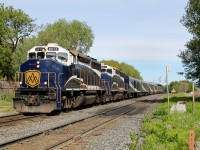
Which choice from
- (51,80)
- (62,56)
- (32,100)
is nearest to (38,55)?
(62,56)

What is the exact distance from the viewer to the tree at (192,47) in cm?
4022

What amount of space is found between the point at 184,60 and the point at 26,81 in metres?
25.6

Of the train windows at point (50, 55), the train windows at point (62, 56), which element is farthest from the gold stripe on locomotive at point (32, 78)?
the train windows at point (62, 56)

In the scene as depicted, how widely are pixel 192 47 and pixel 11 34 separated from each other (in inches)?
1183

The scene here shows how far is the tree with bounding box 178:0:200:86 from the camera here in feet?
132

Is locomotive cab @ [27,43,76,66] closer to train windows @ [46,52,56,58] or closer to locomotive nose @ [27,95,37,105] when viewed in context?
train windows @ [46,52,56,58]

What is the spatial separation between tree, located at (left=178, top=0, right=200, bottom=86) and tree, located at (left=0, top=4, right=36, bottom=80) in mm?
26770

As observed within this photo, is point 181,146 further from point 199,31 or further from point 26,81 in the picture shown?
point 199,31

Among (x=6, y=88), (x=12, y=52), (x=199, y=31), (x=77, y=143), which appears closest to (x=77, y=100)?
(x=77, y=143)

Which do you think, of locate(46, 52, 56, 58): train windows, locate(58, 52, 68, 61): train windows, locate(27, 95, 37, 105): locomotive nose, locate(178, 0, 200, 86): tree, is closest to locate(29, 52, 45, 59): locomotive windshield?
locate(46, 52, 56, 58): train windows

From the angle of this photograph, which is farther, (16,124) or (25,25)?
(25,25)

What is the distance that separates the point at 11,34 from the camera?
57938mm

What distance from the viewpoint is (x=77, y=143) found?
11.1 meters

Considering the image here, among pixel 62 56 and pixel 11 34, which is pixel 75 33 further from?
pixel 62 56
